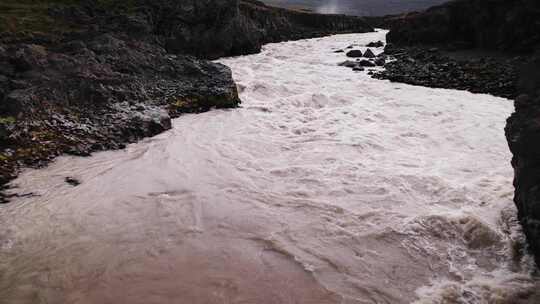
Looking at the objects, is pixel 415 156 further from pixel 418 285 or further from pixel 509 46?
pixel 509 46

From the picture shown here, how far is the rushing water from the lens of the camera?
5.29 m

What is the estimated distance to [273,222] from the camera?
275 inches

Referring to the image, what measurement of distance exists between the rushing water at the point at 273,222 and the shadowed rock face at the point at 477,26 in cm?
2326

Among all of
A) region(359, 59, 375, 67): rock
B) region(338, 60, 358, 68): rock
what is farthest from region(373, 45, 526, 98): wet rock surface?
region(338, 60, 358, 68): rock

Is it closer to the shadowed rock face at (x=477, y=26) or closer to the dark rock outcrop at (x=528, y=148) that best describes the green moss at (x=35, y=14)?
the shadowed rock face at (x=477, y=26)

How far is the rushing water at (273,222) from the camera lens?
208 inches

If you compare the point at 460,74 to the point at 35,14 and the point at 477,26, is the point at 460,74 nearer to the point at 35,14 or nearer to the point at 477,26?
the point at 477,26

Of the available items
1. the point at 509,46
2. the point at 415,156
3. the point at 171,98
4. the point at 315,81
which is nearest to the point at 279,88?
the point at 315,81

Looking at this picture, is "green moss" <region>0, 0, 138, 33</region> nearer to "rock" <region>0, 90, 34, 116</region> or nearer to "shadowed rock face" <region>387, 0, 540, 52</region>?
"rock" <region>0, 90, 34, 116</region>

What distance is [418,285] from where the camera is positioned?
5.34m

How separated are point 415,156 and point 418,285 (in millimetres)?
5680

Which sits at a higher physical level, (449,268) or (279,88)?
(279,88)

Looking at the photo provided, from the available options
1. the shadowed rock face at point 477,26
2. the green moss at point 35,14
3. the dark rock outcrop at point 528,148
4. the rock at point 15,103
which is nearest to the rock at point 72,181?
the rock at point 15,103

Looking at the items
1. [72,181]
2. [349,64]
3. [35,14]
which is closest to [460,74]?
[349,64]
